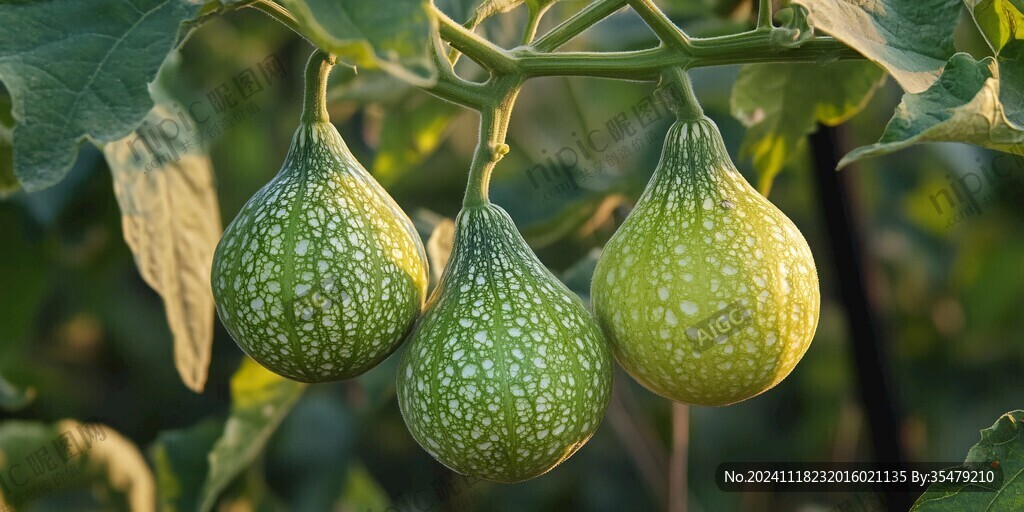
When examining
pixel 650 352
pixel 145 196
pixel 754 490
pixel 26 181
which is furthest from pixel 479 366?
pixel 754 490

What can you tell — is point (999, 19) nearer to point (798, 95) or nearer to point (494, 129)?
point (798, 95)

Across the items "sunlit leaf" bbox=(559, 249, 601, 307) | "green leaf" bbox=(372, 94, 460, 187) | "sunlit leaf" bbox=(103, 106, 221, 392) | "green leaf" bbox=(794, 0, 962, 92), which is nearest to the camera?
"green leaf" bbox=(794, 0, 962, 92)

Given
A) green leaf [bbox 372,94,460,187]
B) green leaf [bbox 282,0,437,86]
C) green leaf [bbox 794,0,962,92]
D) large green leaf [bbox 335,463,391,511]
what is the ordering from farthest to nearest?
large green leaf [bbox 335,463,391,511] → green leaf [bbox 372,94,460,187] → green leaf [bbox 794,0,962,92] → green leaf [bbox 282,0,437,86]

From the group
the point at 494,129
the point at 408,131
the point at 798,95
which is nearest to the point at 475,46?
the point at 494,129

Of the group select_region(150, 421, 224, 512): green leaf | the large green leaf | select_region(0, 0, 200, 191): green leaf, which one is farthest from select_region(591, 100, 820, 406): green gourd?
the large green leaf

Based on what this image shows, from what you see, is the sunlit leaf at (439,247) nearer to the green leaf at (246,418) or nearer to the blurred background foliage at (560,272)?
the green leaf at (246,418)

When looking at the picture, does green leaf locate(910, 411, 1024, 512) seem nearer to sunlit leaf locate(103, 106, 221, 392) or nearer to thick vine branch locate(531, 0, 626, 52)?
thick vine branch locate(531, 0, 626, 52)

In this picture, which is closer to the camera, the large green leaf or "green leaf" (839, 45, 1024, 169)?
"green leaf" (839, 45, 1024, 169)
